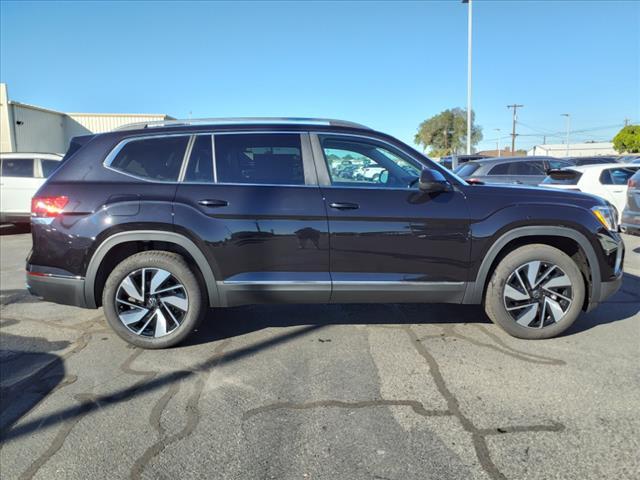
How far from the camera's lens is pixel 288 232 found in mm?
3652


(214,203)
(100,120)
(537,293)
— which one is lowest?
(537,293)

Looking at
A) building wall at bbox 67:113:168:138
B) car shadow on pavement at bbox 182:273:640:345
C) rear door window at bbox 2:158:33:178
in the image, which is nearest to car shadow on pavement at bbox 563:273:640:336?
car shadow on pavement at bbox 182:273:640:345

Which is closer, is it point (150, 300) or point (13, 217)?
point (150, 300)

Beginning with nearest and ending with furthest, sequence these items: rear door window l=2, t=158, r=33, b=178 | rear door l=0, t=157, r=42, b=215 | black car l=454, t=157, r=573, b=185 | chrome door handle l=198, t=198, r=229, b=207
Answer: chrome door handle l=198, t=198, r=229, b=207
rear door l=0, t=157, r=42, b=215
rear door window l=2, t=158, r=33, b=178
black car l=454, t=157, r=573, b=185

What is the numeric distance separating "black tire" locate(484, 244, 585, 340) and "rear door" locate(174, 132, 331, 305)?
1.44 meters

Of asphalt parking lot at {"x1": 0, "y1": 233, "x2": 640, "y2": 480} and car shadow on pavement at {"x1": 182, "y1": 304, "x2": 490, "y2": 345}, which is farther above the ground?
car shadow on pavement at {"x1": 182, "y1": 304, "x2": 490, "y2": 345}

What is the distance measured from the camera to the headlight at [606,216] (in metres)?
3.91

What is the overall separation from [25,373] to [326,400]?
7.68 feet

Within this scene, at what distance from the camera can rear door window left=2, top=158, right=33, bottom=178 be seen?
10.6 meters

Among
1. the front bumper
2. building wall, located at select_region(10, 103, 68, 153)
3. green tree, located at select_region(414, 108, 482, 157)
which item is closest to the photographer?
the front bumper

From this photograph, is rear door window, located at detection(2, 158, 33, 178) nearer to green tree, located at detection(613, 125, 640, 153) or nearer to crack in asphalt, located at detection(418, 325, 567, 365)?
crack in asphalt, located at detection(418, 325, 567, 365)

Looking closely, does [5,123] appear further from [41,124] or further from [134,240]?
[134,240]

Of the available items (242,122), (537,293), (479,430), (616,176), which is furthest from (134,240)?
(616,176)

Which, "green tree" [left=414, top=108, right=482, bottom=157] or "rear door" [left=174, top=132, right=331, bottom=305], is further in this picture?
"green tree" [left=414, top=108, right=482, bottom=157]
